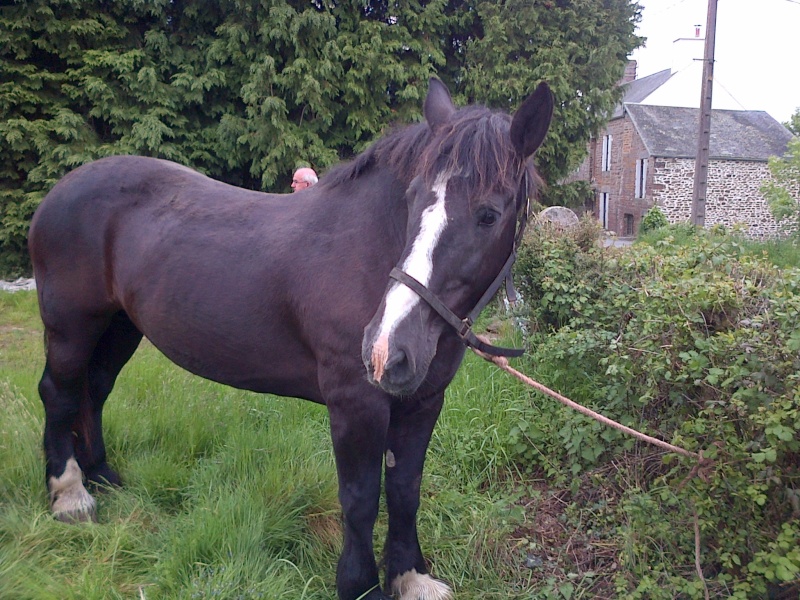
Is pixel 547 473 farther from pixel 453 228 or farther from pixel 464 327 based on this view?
pixel 453 228

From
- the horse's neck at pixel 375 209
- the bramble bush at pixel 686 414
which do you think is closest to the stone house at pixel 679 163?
the bramble bush at pixel 686 414

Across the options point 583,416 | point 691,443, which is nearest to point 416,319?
point 691,443

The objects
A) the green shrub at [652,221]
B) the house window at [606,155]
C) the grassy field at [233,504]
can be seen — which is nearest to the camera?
the grassy field at [233,504]

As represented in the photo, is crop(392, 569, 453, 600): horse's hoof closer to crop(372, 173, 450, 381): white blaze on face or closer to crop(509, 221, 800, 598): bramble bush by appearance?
crop(509, 221, 800, 598): bramble bush

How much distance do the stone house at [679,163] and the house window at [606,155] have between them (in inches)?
2.5

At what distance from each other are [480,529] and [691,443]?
1118 millimetres

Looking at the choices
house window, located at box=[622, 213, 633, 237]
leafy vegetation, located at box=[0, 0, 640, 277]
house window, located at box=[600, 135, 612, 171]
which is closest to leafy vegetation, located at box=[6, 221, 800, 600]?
leafy vegetation, located at box=[0, 0, 640, 277]

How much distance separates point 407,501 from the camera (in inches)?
98.5

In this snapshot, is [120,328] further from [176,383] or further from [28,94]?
[28,94]

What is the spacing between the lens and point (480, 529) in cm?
282

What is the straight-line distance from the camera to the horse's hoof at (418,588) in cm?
246

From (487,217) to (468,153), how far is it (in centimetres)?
22

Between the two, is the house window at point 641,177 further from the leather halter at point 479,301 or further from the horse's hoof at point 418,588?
the horse's hoof at point 418,588

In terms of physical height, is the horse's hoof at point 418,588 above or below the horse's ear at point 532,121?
below
